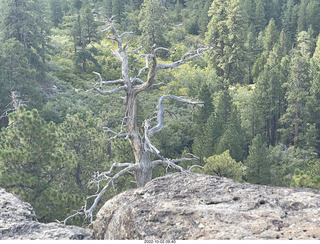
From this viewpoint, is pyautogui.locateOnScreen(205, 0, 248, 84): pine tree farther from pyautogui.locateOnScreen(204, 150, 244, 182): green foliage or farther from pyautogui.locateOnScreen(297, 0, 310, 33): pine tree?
pyautogui.locateOnScreen(204, 150, 244, 182): green foliage

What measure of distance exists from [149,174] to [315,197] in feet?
11.6

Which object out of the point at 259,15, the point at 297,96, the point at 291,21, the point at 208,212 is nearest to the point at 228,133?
the point at 297,96

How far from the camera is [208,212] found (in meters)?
5.84

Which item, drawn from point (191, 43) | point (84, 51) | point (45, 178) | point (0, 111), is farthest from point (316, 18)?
point (45, 178)

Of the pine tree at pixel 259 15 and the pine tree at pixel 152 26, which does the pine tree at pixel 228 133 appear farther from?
the pine tree at pixel 259 15

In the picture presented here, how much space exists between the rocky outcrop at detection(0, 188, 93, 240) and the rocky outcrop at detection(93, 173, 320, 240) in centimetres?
42

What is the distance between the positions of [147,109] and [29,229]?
84.8ft

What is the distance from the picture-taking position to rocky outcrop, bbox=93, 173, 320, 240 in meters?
5.41

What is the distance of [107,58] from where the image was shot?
4803cm

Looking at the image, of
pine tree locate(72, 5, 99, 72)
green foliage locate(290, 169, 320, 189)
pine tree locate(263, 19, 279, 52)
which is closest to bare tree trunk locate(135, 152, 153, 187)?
green foliage locate(290, 169, 320, 189)

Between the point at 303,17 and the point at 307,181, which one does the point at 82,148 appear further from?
the point at 303,17

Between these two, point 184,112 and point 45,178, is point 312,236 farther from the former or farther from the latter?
point 184,112

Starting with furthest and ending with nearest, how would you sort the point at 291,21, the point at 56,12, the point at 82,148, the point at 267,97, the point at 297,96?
1. the point at 291,21
2. the point at 56,12
3. the point at 267,97
4. the point at 297,96
5. the point at 82,148

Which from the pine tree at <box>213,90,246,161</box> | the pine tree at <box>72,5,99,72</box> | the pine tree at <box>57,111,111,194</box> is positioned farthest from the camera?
the pine tree at <box>72,5,99,72</box>
